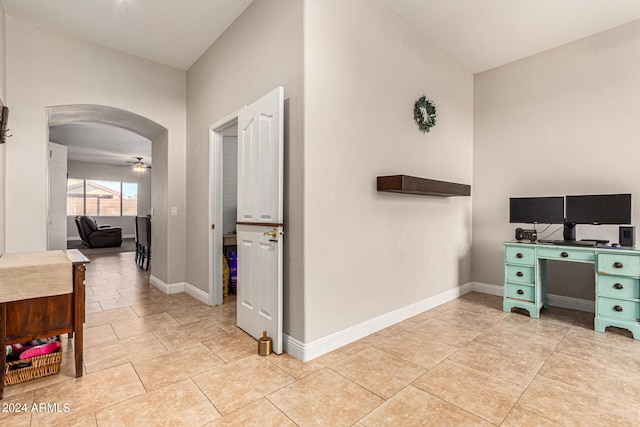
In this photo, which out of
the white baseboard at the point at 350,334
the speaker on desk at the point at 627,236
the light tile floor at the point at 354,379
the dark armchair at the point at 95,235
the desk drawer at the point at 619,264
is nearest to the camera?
the light tile floor at the point at 354,379

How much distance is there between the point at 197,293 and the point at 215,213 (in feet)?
3.57

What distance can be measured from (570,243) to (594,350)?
3.71 feet

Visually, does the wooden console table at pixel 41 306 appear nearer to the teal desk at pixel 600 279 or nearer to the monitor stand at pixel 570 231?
the teal desk at pixel 600 279

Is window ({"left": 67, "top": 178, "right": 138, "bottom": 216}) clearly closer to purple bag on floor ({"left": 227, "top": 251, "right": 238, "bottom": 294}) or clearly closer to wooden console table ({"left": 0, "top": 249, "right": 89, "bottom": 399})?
purple bag on floor ({"left": 227, "top": 251, "right": 238, "bottom": 294})

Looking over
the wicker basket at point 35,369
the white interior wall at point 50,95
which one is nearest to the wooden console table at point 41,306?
the wicker basket at point 35,369

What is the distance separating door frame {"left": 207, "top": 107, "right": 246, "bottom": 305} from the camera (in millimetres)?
3697

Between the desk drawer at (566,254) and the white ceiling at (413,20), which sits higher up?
the white ceiling at (413,20)

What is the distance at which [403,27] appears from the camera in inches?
129

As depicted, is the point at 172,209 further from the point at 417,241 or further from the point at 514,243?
the point at 514,243

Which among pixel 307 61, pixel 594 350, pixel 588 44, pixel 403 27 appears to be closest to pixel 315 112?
pixel 307 61

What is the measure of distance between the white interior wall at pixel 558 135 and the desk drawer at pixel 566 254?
2.26 ft

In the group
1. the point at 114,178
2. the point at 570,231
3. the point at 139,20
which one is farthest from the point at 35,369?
the point at 114,178

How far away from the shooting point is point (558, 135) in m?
3.75

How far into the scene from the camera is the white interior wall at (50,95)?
315cm
